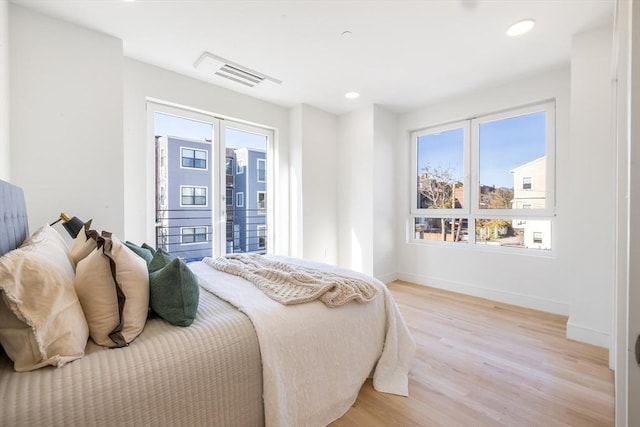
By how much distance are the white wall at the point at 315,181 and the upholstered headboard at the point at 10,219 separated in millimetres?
2734

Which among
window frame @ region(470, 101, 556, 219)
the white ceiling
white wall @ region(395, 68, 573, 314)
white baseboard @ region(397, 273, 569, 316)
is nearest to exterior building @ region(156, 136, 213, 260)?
the white ceiling

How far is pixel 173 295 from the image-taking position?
121 cm

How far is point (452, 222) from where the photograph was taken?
12.4 ft

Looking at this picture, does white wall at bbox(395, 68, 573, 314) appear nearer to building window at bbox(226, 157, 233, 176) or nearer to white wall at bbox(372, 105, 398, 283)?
white wall at bbox(372, 105, 398, 283)

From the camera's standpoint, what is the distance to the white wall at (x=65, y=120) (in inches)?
77.9

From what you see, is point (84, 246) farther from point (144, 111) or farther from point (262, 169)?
point (262, 169)

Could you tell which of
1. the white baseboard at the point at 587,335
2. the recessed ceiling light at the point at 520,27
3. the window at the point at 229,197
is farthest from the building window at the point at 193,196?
the white baseboard at the point at 587,335

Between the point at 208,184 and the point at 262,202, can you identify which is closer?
the point at 208,184

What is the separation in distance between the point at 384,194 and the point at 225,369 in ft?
11.0

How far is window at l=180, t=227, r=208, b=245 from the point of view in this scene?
318 cm

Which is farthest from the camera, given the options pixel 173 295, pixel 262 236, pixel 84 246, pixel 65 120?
pixel 262 236

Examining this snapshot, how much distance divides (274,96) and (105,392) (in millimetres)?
3418

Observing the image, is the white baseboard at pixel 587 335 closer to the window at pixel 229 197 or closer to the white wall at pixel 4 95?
the window at pixel 229 197

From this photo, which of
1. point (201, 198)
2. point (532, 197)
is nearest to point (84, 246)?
point (201, 198)
